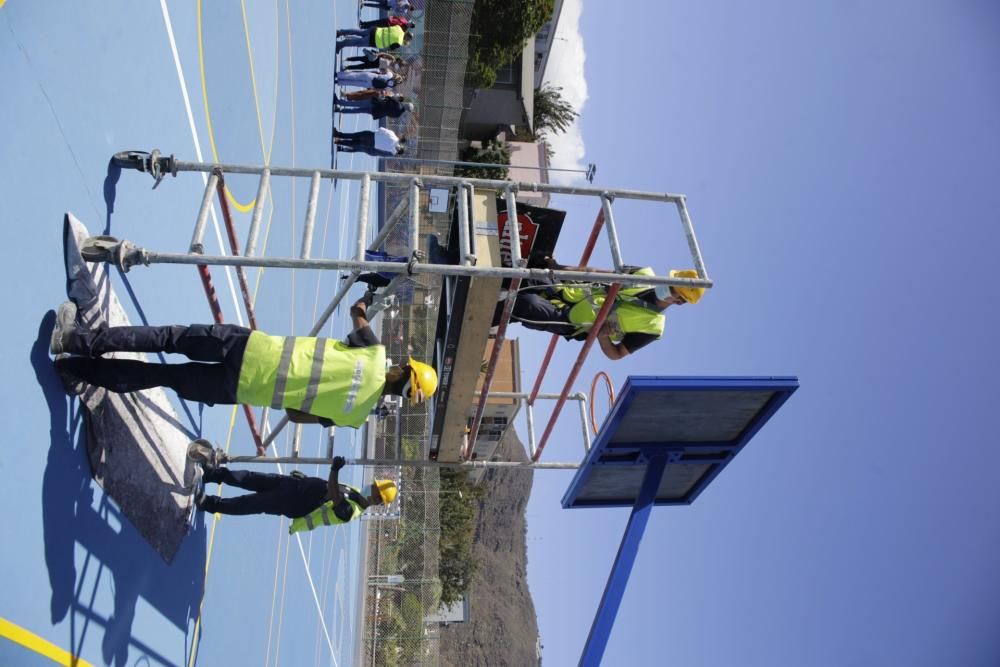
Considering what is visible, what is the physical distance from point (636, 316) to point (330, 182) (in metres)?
11.9

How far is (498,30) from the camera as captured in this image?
36062 mm

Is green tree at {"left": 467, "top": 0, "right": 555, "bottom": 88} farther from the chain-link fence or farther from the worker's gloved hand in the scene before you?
the worker's gloved hand

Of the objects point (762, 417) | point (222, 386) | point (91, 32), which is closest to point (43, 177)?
point (91, 32)

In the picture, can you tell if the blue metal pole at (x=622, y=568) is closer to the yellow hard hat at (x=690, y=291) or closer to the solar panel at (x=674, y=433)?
the solar panel at (x=674, y=433)

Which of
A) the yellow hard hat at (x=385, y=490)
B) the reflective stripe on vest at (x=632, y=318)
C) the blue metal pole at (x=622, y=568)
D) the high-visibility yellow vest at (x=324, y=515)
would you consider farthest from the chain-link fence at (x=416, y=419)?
the blue metal pole at (x=622, y=568)

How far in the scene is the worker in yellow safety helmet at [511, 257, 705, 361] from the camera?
7.20 meters

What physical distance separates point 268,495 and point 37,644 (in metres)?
3.17

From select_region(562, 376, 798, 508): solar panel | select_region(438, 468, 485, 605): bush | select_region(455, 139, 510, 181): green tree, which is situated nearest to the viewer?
select_region(562, 376, 798, 508): solar panel

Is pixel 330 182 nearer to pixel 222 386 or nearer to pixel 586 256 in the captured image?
pixel 586 256

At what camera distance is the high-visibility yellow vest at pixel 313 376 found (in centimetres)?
512

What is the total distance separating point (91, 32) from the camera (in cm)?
482

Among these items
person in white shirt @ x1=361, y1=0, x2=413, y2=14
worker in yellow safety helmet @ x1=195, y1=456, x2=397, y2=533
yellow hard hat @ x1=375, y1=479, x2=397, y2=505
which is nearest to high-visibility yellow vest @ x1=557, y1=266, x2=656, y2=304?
yellow hard hat @ x1=375, y1=479, x2=397, y2=505

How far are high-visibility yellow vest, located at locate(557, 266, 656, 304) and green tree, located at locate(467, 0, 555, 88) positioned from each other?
31.1m

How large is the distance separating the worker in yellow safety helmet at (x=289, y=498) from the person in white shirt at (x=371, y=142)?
986 cm
